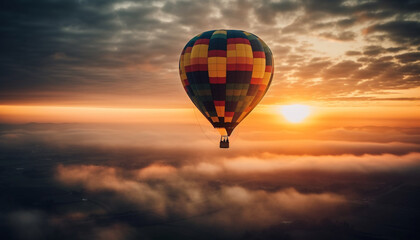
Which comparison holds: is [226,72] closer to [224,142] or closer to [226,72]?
[226,72]

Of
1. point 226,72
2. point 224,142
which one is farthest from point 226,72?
point 224,142

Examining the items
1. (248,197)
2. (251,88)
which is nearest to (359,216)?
(248,197)

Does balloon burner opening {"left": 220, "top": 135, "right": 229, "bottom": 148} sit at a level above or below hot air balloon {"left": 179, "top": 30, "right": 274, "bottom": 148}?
below

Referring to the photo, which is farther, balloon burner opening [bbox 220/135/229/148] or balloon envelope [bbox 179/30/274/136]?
balloon burner opening [bbox 220/135/229/148]

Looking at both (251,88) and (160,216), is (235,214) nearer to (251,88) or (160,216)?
(160,216)

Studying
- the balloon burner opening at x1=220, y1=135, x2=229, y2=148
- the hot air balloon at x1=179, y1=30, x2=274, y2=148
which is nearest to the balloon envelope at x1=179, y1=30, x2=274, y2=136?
the hot air balloon at x1=179, y1=30, x2=274, y2=148

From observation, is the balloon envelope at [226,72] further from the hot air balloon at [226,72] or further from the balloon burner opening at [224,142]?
the balloon burner opening at [224,142]

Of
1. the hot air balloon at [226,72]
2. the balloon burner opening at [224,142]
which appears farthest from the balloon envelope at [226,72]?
the balloon burner opening at [224,142]

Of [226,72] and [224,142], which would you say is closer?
[226,72]

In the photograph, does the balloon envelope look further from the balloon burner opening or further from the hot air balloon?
the balloon burner opening
